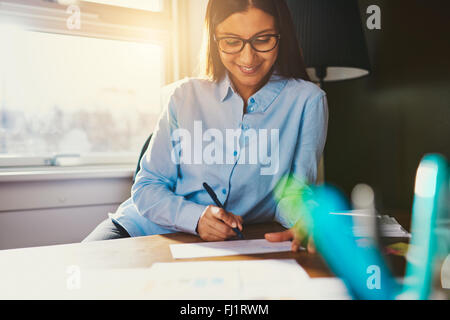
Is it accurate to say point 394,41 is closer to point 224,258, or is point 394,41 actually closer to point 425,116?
point 425,116

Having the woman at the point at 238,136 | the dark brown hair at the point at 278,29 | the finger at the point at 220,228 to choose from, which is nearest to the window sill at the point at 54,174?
the woman at the point at 238,136

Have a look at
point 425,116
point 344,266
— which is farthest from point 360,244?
point 425,116

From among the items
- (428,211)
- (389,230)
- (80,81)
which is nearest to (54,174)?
(80,81)

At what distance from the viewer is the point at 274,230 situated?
0.76 metres

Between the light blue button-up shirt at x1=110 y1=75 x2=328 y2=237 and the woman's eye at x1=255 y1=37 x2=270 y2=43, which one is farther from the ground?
the woman's eye at x1=255 y1=37 x2=270 y2=43

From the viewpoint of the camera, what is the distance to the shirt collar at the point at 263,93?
0.94 m

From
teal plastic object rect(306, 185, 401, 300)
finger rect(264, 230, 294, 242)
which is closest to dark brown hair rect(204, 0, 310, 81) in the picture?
teal plastic object rect(306, 185, 401, 300)

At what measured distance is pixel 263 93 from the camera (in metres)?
0.94

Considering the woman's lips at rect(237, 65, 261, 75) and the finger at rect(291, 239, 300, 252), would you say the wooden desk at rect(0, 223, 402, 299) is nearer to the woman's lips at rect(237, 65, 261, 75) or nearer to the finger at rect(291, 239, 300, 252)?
the finger at rect(291, 239, 300, 252)

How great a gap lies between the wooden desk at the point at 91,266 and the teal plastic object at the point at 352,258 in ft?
0.10

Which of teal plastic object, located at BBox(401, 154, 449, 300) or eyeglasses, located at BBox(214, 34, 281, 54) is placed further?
eyeglasses, located at BBox(214, 34, 281, 54)

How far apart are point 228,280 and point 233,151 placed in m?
0.46

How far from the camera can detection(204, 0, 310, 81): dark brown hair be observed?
89 cm
